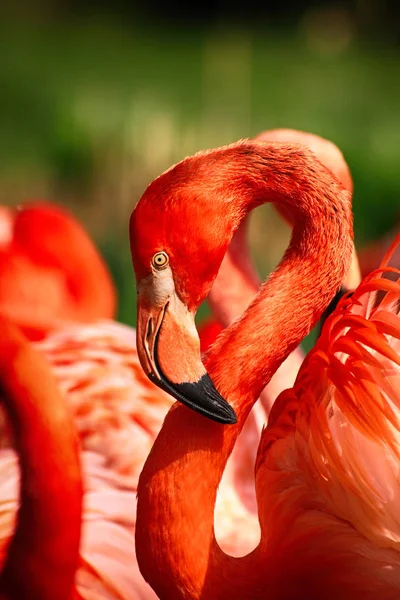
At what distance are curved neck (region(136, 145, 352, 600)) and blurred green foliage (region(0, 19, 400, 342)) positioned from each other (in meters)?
2.33

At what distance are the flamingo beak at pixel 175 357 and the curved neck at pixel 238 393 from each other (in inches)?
3.7

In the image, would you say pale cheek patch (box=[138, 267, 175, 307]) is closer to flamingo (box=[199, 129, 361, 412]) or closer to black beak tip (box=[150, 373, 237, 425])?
black beak tip (box=[150, 373, 237, 425])

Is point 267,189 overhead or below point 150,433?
overhead

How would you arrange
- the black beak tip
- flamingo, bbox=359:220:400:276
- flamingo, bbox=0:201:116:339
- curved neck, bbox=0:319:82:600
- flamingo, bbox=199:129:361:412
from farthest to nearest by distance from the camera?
flamingo, bbox=359:220:400:276
flamingo, bbox=0:201:116:339
flamingo, bbox=199:129:361:412
curved neck, bbox=0:319:82:600
the black beak tip

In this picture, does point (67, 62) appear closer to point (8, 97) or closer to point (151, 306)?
point (8, 97)

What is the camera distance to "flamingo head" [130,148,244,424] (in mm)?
1354

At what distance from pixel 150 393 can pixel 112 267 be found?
2025 millimetres

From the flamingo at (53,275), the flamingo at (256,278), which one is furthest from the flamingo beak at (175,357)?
the flamingo at (53,275)

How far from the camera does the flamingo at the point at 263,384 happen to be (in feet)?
4.49

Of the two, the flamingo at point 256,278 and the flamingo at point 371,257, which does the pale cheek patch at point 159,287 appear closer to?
the flamingo at point 256,278

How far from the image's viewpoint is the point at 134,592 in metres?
1.71

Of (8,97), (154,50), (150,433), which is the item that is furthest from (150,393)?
(154,50)

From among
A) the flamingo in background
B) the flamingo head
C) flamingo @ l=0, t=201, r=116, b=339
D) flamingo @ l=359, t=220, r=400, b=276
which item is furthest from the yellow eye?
flamingo @ l=359, t=220, r=400, b=276

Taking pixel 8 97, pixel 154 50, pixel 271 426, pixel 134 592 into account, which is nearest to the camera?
pixel 271 426
